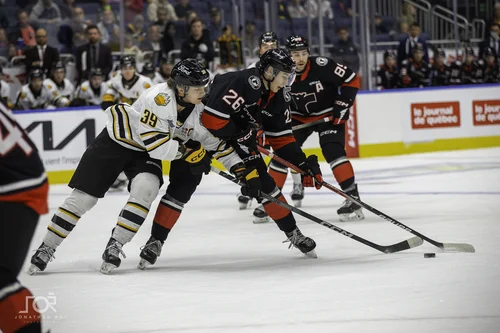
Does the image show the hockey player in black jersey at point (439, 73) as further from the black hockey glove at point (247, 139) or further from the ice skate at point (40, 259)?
the ice skate at point (40, 259)

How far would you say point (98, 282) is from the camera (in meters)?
4.28

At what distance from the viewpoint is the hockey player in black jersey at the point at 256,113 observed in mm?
4664

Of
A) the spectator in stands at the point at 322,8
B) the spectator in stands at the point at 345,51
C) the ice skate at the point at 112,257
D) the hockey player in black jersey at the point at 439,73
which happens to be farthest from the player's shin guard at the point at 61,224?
the hockey player in black jersey at the point at 439,73

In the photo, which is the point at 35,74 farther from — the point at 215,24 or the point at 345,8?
the point at 345,8

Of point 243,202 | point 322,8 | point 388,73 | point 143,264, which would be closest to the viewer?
point 143,264

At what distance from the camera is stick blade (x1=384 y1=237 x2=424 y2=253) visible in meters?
4.78

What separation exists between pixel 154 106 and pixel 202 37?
6159 millimetres

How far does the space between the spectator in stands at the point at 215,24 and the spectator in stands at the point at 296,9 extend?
0.82 metres

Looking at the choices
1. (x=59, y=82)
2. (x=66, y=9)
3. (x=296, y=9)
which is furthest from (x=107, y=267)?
(x=296, y=9)

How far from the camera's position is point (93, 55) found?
32.6ft

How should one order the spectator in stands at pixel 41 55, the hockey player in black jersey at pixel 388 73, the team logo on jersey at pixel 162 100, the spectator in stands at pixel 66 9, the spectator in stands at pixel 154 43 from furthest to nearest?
the hockey player in black jersey at pixel 388 73
the spectator in stands at pixel 154 43
the spectator in stands at pixel 66 9
the spectator in stands at pixel 41 55
the team logo on jersey at pixel 162 100

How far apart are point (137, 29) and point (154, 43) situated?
0.30 m

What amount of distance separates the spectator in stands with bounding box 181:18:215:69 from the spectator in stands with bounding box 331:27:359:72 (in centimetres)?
153

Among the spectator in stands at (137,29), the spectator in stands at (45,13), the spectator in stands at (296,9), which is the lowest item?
the spectator in stands at (137,29)
